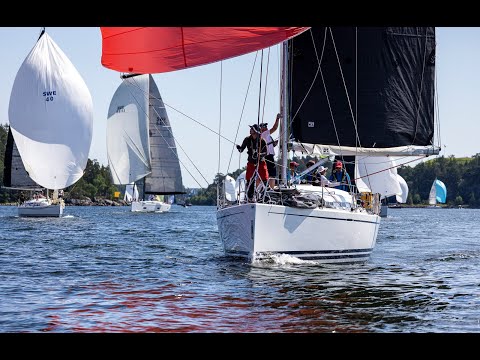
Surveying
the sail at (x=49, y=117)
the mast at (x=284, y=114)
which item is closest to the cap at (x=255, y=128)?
the mast at (x=284, y=114)

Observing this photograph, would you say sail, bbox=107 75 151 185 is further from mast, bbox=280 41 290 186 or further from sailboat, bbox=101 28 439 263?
mast, bbox=280 41 290 186

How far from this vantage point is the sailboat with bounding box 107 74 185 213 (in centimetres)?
6184

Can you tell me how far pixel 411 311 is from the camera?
9867mm

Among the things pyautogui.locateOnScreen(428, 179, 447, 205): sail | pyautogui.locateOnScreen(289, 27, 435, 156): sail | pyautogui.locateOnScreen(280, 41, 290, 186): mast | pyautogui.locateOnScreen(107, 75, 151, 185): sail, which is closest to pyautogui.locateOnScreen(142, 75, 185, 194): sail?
pyautogui.locateOnScreen(107, 75, 151, 185): sail

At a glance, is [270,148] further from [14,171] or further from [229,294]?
[14,171]

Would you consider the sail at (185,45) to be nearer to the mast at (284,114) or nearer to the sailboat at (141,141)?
the mast at (284,114)

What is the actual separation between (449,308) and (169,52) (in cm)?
473

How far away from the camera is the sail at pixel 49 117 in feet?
151

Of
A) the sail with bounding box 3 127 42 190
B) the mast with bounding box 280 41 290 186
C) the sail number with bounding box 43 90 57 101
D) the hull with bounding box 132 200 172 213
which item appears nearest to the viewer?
the mast with bounding box 280 41 290 186

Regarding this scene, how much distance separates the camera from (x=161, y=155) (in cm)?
6506

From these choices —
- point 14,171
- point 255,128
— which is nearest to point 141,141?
point 14,171

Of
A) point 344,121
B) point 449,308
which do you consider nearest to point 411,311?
point 449,308

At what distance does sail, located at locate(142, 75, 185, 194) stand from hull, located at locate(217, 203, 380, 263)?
46.0m
